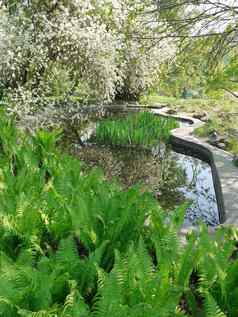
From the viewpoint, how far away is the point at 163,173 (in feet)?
28.0

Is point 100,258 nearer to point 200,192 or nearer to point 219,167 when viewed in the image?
point 200,192

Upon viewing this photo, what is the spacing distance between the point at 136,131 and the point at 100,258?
7.12 metres

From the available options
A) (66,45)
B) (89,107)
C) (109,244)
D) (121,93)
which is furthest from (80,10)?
(109,244)

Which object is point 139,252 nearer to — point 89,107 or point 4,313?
point 4,313

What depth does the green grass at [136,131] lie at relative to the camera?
1001 centimetres

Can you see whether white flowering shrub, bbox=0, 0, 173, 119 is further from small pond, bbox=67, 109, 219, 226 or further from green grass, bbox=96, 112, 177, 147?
small pond, bbox=67, 109, 219, 226

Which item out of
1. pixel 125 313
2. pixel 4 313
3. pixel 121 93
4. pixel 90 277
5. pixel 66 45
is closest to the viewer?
pixel 125 313

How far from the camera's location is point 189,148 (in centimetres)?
1150

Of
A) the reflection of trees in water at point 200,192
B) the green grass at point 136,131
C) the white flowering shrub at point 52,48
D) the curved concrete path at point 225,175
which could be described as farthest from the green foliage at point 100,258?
the white flowering shrub at point 52,48

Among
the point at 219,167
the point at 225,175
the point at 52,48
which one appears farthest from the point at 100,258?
the point at 52,48

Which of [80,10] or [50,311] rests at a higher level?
[80,10]

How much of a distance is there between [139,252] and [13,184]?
1.91 metres

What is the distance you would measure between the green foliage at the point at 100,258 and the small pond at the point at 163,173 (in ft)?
8.61

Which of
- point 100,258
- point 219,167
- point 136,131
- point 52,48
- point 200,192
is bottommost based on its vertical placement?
point 200,192
